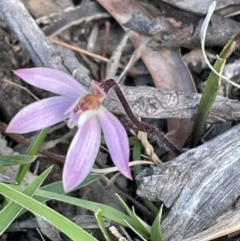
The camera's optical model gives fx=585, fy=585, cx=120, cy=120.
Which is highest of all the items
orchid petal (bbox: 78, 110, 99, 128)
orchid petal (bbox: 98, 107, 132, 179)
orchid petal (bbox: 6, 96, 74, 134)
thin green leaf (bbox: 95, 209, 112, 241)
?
orchid petal (bbox: 6, 96, 74, 134)

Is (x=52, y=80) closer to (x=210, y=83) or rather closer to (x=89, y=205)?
(x=89, y=205)

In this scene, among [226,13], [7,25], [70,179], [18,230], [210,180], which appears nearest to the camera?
[70,179]

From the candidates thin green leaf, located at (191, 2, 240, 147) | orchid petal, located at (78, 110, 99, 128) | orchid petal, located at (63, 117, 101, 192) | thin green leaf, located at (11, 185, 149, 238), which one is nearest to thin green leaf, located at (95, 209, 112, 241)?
thin green leaf, located at (11, 185, 149, 238)

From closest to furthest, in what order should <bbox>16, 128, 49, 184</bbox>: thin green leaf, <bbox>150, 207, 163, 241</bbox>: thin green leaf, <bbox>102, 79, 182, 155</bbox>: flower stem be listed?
<bbox>102, 79, 182, 155</bbox>: flower stem < <bbox>150, 207, 163, 241</bbox>: thin green leaf < <bbox>16, 128, 49, 184</bbox>: thin green leaf

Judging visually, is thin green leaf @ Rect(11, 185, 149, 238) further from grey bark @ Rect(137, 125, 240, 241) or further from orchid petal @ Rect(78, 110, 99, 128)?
orchid petal @ Rect(78, 110, 99, 128)

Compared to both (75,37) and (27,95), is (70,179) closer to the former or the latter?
(27,95)

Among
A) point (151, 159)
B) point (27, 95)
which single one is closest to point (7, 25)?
point (27, 95)

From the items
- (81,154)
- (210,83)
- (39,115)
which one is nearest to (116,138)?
(81,154)

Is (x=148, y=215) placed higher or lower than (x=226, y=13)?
lower
